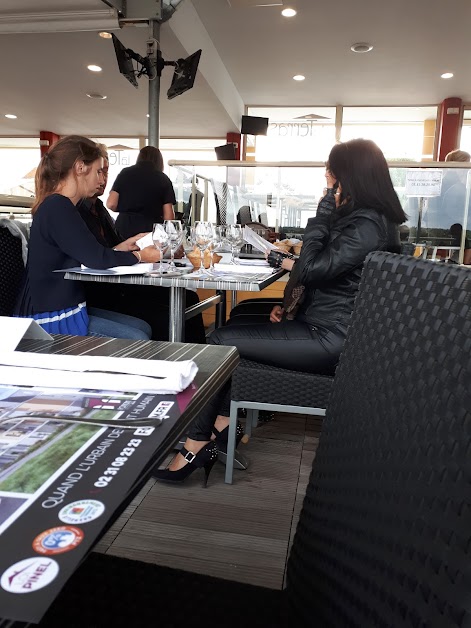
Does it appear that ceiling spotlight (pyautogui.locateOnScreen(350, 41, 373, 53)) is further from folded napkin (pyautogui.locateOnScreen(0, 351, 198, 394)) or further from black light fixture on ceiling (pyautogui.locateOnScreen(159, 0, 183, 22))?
folded napkin (pyautogui.locateOnScreen(0, 351, 198, 394))

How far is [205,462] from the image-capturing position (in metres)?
1.85

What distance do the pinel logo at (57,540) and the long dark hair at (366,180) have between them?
66.6 inches

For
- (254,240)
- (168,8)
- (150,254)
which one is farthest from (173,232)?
(168,8)

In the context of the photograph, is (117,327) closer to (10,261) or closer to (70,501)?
(10,261)

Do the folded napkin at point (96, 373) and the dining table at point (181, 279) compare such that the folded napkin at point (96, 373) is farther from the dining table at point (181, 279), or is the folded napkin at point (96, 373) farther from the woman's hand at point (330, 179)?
the woman's hand at point (330, 179)

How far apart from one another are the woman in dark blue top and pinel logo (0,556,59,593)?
166 cm

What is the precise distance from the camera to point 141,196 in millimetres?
3551

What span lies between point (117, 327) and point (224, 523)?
0.92m

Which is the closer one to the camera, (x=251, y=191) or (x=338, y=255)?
(x=338, y=255)

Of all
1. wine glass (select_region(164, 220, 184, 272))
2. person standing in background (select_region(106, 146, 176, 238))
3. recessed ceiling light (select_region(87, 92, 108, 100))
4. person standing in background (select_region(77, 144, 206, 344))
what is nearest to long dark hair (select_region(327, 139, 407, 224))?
wine glass (select_region(164, 220, 184, 272))

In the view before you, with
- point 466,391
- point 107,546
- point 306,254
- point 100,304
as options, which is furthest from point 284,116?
point 466,391

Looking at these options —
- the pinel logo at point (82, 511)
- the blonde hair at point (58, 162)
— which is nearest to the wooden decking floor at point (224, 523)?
the pinel logo at point (82, 511)

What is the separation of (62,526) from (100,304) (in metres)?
2.51

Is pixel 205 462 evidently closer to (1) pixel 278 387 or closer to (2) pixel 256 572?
(1) pixel 278 387
